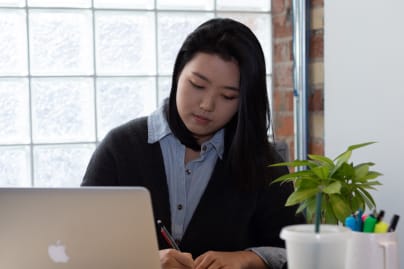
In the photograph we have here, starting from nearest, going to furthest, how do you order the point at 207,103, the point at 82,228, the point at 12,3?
the point at 82,228, the point at 207,103, the point at 12,3

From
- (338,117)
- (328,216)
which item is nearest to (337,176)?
(328,216)

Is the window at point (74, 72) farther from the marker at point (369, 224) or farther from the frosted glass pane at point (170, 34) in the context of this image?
the marker at point (369, 224)

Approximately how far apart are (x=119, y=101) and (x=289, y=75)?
0.65 m

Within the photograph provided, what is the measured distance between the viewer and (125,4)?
264 cm

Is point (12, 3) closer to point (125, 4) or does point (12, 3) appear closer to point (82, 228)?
point (125, 4)

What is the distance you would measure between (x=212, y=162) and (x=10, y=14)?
1.07 metres

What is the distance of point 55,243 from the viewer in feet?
3.92

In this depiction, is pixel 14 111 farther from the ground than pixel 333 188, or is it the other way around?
pixel 14 111

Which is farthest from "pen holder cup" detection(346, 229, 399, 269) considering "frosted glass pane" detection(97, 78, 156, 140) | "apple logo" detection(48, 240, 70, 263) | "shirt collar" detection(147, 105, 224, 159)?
"frosted glass pane" detection(97, 78, 156, 140)

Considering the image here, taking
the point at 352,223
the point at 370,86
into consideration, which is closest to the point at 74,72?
the point at 370,86

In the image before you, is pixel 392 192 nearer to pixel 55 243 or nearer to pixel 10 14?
pixel 55 243

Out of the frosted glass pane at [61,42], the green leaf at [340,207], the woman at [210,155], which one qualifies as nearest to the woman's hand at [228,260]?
the woman at [210,155]

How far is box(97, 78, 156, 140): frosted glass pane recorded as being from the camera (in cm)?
266

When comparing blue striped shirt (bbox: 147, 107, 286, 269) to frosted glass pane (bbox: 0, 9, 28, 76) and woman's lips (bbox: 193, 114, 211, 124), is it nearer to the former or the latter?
woman's lips (bbox: 193, 114, 211, 124)
